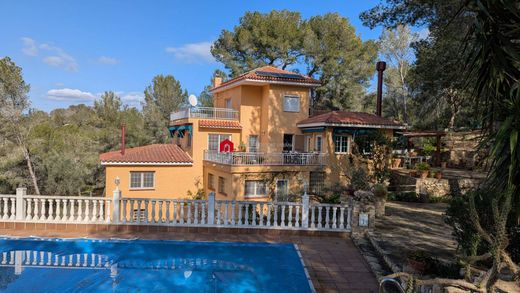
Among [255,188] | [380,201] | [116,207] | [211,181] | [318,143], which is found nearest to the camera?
[116,207]

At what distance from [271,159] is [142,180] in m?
9.30

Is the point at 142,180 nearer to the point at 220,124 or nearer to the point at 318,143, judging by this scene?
the point at 220,124

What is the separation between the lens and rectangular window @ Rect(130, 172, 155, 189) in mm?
23859

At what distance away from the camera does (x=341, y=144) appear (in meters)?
23.1

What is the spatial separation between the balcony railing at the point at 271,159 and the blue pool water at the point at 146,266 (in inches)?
430

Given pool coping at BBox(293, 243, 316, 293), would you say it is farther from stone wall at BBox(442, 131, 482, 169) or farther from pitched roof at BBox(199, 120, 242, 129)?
stone wall at BBox(442, 131, 482, 169)

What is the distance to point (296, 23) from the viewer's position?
3678cm

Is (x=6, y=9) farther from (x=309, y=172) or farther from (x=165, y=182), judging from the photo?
(x=309, y=172)

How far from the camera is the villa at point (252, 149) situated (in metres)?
→ 21.7

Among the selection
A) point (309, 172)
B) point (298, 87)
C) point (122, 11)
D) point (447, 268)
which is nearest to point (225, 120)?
point (298, 87)

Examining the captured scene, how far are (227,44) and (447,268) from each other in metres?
33.2

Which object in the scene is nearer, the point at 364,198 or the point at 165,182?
the point at 364,198

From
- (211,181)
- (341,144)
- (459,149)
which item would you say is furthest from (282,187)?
(459,149)

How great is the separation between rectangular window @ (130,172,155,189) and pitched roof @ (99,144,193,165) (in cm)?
96
